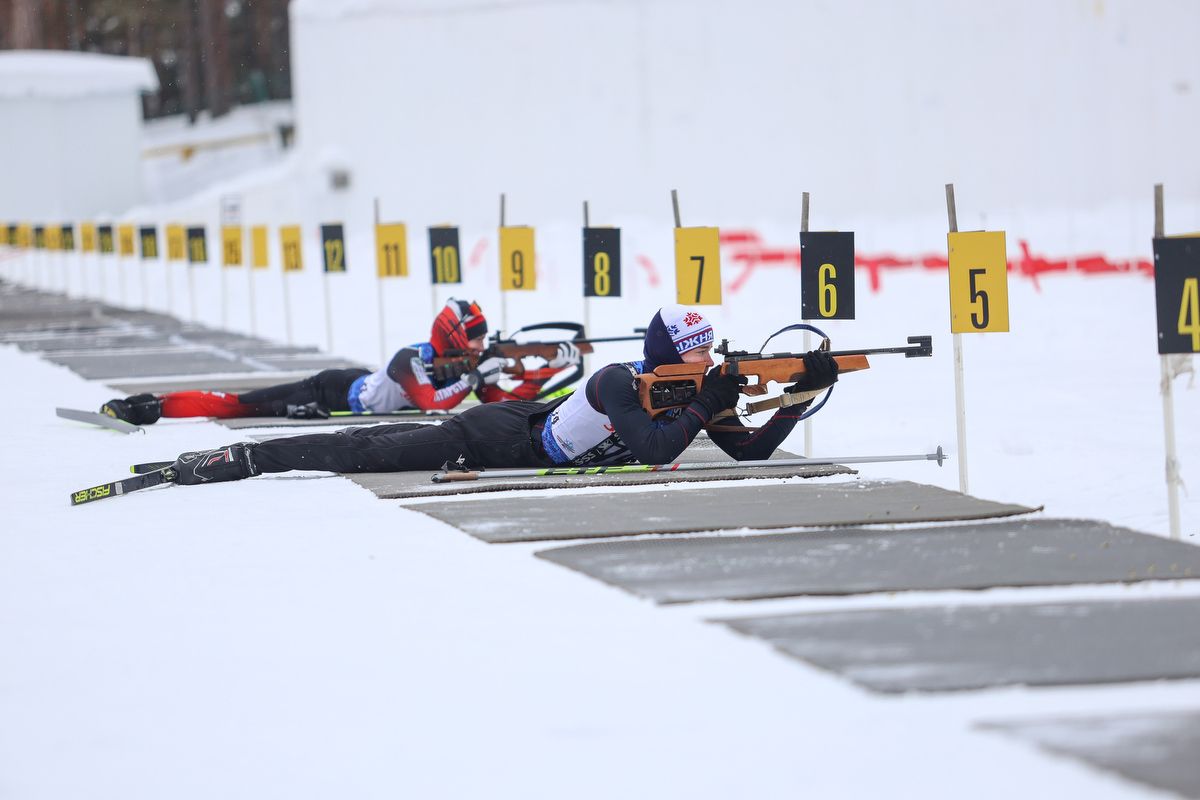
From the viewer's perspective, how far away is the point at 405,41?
1272 inches

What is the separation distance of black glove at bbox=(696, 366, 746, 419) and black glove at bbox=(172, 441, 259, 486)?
7.72 feet

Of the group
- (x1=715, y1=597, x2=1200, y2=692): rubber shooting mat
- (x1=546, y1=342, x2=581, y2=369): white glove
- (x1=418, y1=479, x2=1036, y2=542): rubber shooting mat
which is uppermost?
(x1=546, y1=342, x2=581, y2=369): white glove

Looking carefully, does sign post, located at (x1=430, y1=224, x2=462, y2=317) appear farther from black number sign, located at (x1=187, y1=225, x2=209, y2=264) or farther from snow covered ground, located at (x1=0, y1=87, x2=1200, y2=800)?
black number sign, located at (x1=187, y1=225, x2=209, y2=264)

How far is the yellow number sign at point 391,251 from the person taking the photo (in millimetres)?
16312

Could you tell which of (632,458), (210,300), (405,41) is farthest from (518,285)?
(405,41)

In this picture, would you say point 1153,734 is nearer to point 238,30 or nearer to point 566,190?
point 566,190

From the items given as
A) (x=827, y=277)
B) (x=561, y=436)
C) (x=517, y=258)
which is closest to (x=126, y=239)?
(x=517, y=258)

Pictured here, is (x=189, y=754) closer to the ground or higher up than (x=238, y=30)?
closer to the ground

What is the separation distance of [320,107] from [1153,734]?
1222 inches

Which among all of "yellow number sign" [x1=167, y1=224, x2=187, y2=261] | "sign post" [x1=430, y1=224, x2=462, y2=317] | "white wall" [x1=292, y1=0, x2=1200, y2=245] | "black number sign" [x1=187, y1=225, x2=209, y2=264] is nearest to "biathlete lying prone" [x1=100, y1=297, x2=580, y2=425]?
"sign post" [x1=430, y1=224, x2=462, y2=317]

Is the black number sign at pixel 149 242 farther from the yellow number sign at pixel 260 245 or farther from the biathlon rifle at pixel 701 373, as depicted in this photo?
the biathlon rifle at pixel 701 373

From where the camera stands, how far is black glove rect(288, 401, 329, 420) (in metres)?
11.9

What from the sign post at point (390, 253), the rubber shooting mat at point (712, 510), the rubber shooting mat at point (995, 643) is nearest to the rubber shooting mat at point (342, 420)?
the rubber shooting mat at point (712, 510)

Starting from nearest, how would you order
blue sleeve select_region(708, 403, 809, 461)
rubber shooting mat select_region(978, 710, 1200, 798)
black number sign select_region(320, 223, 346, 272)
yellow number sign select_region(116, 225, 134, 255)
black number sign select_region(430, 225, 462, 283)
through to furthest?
rubber shooting mat select_region(978, 710, 1200, 798), blue sleeve select_region(708, 403, 809, 461), black number sign select_region(430, 225, 462, 283), black number sign select_region(320, 223, 346, 272), yellow number sign select_region(116, 225, 134, 255)
